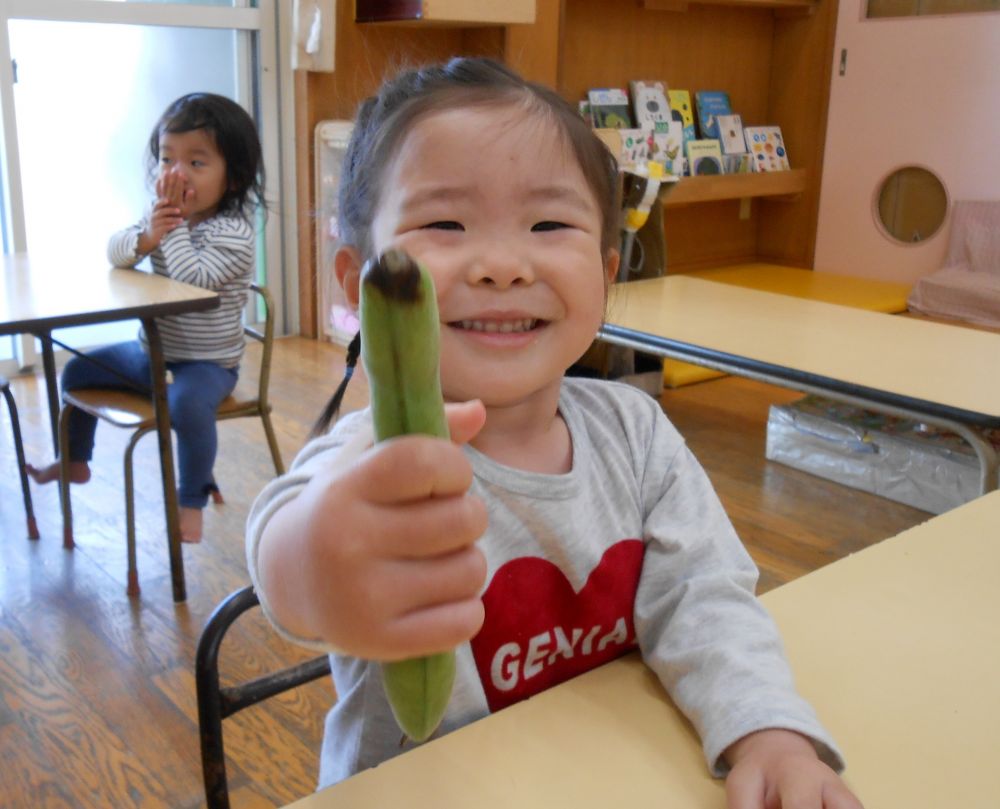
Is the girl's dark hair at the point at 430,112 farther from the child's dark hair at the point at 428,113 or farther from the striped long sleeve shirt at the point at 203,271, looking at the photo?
the striped long sleeve shirt at the point at 203,271

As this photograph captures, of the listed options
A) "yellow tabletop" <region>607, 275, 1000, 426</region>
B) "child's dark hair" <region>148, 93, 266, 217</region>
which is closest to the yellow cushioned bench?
"yellow tabletop" <region>607, 275, 1000, 426</region>

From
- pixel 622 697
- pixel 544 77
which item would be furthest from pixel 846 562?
pixel 544 77

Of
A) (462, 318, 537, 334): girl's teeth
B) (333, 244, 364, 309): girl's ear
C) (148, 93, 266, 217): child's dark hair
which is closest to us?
(462, 318, 537, 334): girl's teeth

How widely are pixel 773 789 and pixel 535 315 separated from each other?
1.15ft

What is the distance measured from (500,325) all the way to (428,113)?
18cm

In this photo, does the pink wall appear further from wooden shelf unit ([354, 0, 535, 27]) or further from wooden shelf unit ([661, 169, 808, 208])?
wooden shelf unit ([354, 0, 535, 27])

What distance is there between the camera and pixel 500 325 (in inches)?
28.5

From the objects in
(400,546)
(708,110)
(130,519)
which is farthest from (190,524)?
(708,110)

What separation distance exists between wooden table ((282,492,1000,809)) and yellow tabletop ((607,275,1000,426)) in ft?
2.90

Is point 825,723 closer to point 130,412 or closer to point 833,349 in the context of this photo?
point 833,349

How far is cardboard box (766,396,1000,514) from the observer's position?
271 centimetres

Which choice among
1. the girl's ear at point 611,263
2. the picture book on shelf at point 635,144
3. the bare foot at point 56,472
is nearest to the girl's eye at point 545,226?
the girl's ear at point 611,263

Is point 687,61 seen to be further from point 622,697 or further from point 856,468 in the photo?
point 622,697

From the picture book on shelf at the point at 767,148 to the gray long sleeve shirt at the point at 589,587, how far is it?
173 inches
